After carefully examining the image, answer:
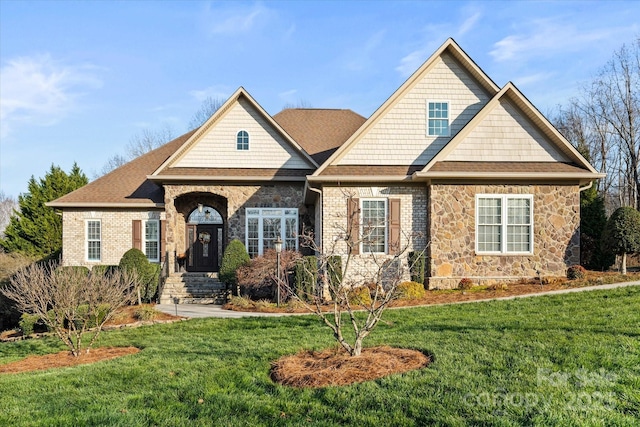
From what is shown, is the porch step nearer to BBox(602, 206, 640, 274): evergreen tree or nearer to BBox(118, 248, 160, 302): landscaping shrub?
BBox(118, 248, 160, 302): landscaping shrub

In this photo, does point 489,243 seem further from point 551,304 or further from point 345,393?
point 345,393

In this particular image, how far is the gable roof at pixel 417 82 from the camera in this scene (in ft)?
50.2

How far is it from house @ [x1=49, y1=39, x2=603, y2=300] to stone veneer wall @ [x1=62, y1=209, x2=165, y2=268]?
4 cm

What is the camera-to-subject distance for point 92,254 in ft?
62.2

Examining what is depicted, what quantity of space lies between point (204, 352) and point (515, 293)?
8.25 meters

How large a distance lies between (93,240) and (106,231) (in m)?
0.62

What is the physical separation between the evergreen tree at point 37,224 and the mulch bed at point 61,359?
1522cm

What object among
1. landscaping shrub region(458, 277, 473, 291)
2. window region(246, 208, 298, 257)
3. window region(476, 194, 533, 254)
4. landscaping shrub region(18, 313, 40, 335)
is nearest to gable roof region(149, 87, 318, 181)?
window region(246, 208, 298, 257)

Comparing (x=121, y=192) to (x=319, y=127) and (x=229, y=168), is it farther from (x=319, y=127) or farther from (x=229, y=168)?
(x=319, y=127)

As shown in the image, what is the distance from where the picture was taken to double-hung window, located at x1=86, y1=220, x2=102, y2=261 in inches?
745

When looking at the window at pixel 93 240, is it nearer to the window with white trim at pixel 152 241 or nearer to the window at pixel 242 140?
the window with white trim at pixel 152 241

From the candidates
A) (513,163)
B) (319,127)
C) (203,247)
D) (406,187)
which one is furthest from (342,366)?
(319,127)

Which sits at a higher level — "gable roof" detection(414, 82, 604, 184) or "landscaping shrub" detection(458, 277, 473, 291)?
"gable roof" detection(414, 82, 604, 184)

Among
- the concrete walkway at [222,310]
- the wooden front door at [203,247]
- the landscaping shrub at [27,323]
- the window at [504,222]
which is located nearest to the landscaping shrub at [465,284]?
the window at [504,222]
